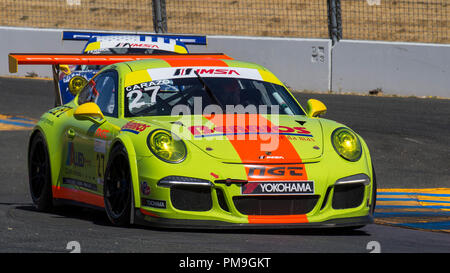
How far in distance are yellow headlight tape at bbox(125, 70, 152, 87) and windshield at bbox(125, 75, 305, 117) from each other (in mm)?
51

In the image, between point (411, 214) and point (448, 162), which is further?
point (448, 162)

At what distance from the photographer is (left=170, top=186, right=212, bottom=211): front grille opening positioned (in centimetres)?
684

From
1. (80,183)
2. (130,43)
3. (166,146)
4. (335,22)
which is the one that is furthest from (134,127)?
(335,22)

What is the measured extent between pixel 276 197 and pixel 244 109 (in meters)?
1.23

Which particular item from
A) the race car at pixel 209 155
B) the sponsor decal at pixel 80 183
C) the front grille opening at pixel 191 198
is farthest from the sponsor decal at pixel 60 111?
the front grille opening at pixel 191 198

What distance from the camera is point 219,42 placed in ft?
69.2

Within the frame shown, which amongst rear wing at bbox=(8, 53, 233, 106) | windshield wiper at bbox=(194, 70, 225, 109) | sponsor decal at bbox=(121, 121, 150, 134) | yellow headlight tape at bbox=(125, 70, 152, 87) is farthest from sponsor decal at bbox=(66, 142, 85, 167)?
rear wing at bbox=(8, 53, 233, 106)

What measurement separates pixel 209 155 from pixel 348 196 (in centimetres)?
101

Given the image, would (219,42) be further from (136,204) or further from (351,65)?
(136,204)

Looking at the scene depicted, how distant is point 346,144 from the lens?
728cm

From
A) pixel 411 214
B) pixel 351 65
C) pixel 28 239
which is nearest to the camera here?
pixel 28 239

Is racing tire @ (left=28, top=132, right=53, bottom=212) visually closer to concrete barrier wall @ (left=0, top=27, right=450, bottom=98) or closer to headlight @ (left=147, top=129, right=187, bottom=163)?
headlight @ (left=147, top=129, right=187, bottom=163)

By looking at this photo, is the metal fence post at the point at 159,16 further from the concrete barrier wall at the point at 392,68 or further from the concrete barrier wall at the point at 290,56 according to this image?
the concrete barrier wall at the point at 392,68
